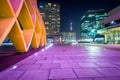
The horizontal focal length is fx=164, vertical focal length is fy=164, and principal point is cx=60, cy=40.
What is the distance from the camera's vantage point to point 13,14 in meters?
11.8

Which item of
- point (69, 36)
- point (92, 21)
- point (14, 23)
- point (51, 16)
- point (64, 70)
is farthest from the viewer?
point (51, 16)

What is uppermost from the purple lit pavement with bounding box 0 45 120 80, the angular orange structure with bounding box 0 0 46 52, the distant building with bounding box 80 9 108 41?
the distant building with bounding box 80 9 108 41

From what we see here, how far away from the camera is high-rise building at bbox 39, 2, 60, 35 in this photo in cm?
17725

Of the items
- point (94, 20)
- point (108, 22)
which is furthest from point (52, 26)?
point (108, 22)

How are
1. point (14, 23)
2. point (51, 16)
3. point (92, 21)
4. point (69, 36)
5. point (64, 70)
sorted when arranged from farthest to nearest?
point (51, 16) < point (69, 36) < point (92, 21) < point (14, 23) < point (64, 70)

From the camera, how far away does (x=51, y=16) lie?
184125 millimetres

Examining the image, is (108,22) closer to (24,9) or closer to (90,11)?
(24,9)

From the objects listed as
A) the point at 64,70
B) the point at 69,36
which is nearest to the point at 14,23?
the point at 64,70

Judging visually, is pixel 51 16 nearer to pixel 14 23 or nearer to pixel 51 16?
pixel 51 16

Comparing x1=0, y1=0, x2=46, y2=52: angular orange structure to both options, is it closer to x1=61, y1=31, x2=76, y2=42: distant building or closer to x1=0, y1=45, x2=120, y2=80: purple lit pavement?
x1=0, y1=45, x2=120, y2=80: purple lit pavement

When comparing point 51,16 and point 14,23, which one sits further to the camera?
point 51,16

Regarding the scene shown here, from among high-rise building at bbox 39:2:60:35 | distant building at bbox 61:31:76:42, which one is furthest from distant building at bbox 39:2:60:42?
distant building at bbox 61:31:76:42

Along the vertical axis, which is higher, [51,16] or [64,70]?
[51,16]

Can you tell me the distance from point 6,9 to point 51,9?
587 ft
